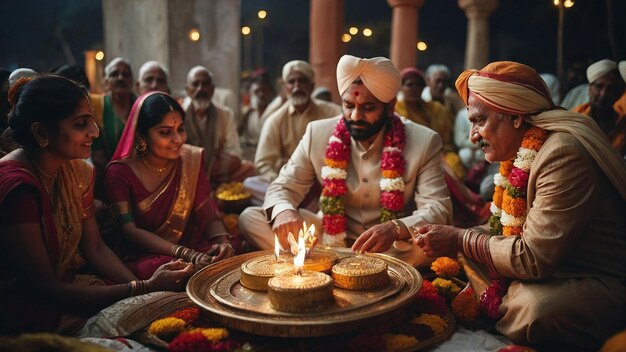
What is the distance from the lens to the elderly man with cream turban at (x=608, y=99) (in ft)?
18.7

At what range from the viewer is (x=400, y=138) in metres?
4.09

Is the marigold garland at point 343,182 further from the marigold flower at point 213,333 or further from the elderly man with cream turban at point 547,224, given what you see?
the marigold flower at point 213,333

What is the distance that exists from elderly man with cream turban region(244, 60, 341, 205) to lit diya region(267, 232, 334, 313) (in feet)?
13.1

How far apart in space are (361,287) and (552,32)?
17.8m

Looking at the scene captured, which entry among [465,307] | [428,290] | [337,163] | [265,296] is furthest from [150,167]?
[465,307]

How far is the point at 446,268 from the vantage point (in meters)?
3.72

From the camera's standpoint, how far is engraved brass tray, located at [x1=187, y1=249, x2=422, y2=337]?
2371 millimetres

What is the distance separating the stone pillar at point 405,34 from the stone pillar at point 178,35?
4.86 m

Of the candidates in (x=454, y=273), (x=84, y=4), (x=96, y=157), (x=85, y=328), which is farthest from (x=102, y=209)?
(x=84, y=4)

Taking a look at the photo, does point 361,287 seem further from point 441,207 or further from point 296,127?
point 296,127

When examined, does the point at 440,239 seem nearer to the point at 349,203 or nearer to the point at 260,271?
the point at 260,271

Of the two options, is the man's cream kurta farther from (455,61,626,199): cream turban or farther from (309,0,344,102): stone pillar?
(309,0,344,102): stone pillar

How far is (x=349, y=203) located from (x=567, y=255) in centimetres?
184

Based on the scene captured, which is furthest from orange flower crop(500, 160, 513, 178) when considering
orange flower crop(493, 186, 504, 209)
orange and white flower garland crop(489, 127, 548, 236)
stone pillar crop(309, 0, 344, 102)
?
stone pillar crop(309, 0, 344, 102)
